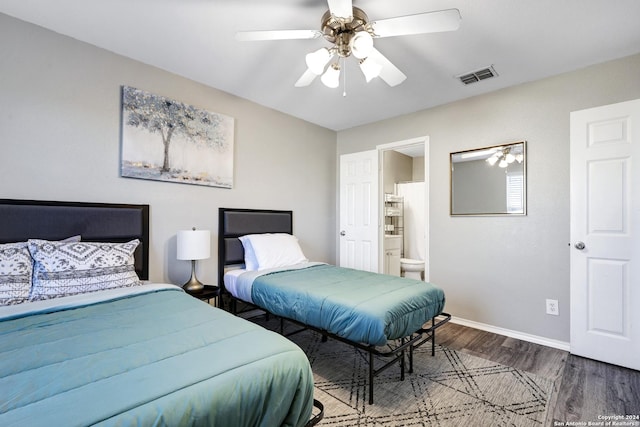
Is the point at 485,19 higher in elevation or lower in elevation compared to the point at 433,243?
higher

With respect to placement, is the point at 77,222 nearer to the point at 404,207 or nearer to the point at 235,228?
the point at 235,228

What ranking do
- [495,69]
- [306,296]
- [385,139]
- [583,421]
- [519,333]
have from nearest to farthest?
[583,421] → [306,296] → [495,69] → [519,333] → [385,139]

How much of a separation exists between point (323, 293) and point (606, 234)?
8.13ft

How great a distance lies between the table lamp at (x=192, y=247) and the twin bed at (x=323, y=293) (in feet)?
1.32

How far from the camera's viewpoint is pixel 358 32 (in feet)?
6.24

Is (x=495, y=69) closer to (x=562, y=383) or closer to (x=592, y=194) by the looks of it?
(x=592, y=194)

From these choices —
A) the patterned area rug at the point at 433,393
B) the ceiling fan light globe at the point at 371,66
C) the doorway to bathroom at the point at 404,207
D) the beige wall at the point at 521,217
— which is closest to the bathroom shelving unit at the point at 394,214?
the doorway to bathroom at the point at 404,207

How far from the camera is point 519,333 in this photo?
2.92 meters

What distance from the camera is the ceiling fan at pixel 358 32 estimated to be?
162cm

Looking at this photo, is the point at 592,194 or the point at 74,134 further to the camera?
the point at 592,194

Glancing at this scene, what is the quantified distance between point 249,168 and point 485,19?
2633 mm

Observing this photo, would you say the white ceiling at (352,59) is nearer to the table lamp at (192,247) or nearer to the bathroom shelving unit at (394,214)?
the table lamp at (192,247)

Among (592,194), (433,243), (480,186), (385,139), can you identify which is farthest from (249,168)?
(592,194)

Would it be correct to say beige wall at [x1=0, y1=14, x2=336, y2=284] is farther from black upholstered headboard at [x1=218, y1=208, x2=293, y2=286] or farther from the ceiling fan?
the ceiling fan
